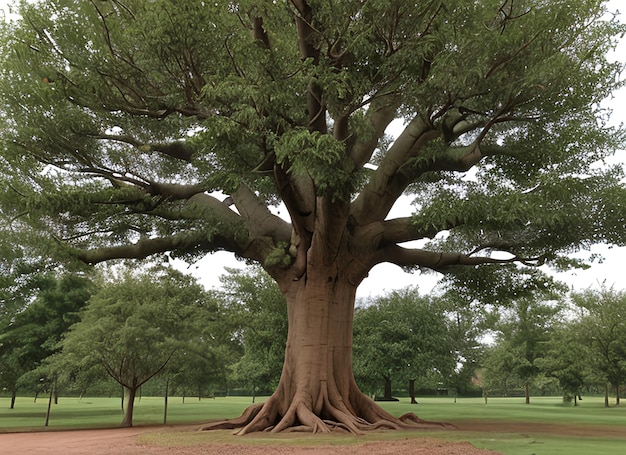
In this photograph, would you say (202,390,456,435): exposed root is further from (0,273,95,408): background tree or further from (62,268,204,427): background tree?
(0,273,95,408): background tree

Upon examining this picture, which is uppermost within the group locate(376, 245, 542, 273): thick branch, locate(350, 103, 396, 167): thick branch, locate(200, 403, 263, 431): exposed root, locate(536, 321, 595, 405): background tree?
locate(350, 103, 396, 167): thick branch

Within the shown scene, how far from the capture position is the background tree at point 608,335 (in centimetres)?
3028

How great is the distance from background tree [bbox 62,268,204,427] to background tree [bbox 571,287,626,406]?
80.2 feet

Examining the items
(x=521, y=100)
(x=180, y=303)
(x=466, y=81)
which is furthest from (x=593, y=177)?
(x=180, y=303)

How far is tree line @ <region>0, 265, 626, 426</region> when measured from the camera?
62.5 ft

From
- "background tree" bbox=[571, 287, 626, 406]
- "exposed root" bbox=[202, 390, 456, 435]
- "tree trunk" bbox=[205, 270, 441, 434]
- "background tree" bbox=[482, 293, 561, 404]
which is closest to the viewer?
"exposed root" bbox=[202, 390, 456, 435]

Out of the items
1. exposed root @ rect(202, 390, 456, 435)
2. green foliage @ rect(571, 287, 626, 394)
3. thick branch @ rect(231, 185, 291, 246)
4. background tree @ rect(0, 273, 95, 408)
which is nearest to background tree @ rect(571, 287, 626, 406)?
green foliage @ rect(571, 287, 626, 394)

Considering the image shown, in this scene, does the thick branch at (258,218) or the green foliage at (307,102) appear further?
the thick branch at (258,218)

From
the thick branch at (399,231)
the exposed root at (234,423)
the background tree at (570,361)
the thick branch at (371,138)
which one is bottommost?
the exposed root at (234,423)

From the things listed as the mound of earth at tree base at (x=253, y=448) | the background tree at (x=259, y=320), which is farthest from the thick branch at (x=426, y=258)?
the background tree at (x=259, y=320)

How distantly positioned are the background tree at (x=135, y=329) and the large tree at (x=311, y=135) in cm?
359

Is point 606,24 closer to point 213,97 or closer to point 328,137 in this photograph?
point 328,137

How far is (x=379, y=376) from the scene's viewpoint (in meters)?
34.4

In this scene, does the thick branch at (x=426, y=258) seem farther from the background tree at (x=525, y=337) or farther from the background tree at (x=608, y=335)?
the background tree at (x=525, y=337)
